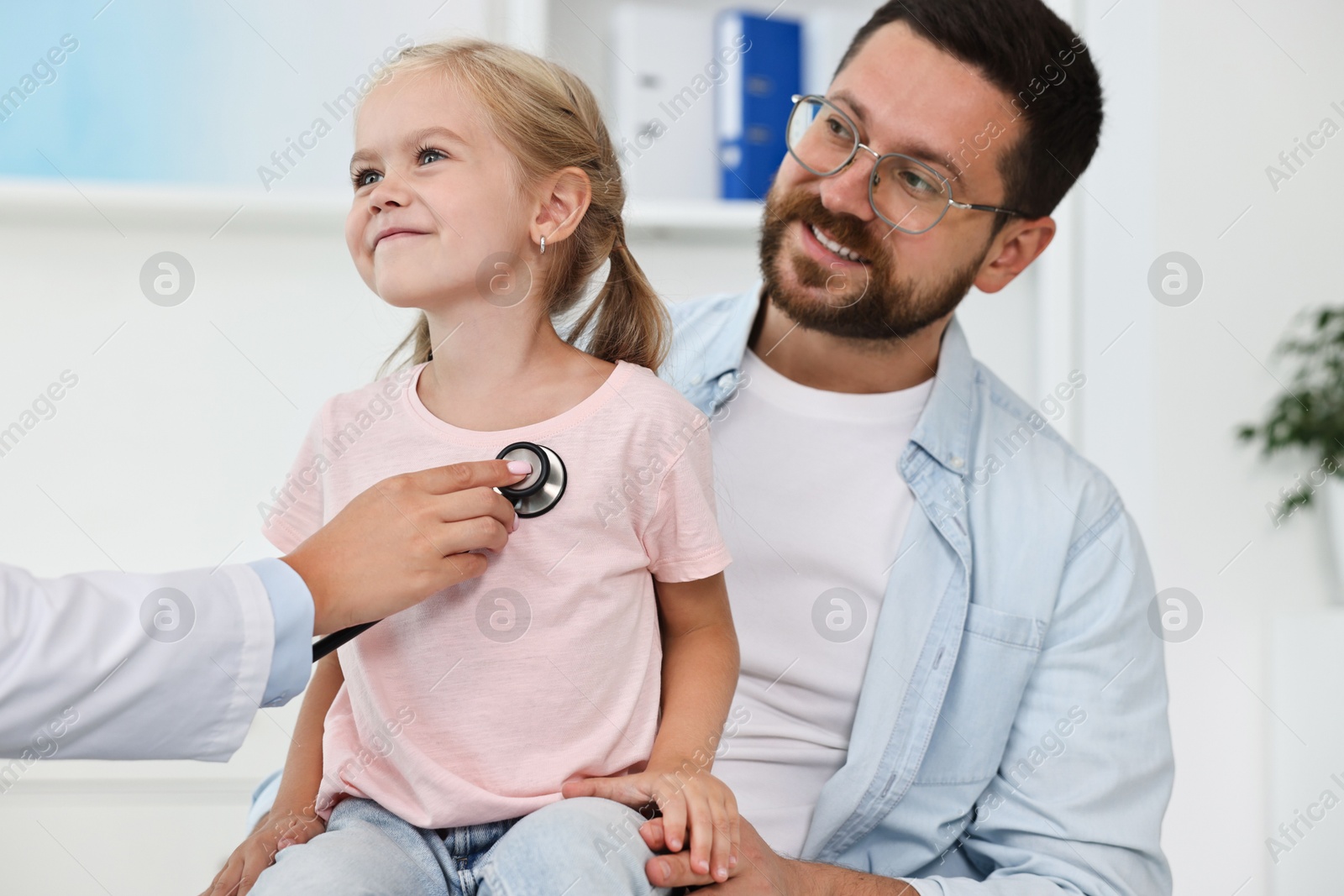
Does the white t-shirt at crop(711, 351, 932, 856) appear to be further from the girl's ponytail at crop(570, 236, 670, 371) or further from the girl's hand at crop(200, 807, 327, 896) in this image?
the girl's hand at crop(200, 807, 327, 896)

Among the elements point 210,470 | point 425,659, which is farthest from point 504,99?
point 210,470

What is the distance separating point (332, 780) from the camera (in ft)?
3.29

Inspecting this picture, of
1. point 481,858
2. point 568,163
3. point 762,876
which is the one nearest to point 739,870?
point 762,876

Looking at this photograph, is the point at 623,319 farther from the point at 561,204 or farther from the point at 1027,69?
the point at 1027,69

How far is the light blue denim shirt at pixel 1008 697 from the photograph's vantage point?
1.36m

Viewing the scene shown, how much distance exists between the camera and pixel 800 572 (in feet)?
4.76

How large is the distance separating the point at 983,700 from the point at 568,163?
0.84 m

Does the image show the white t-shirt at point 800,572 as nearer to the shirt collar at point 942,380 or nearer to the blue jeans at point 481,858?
the shirt collar at point 942,380

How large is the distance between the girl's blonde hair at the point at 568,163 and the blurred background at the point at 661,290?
0.95 m

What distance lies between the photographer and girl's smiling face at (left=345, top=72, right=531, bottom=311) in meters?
0.99

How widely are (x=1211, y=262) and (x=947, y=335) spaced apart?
991 millimetres

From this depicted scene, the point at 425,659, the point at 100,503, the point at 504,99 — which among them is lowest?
the point at 100,503

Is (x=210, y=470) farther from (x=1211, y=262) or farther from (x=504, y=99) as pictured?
(x=1211, y=262)

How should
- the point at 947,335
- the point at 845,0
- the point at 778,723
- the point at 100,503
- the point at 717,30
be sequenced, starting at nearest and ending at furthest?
the point at 778,723 < the point at 947,335 < the point at 100,503 < the point at 717,30 < the point at 845,0
